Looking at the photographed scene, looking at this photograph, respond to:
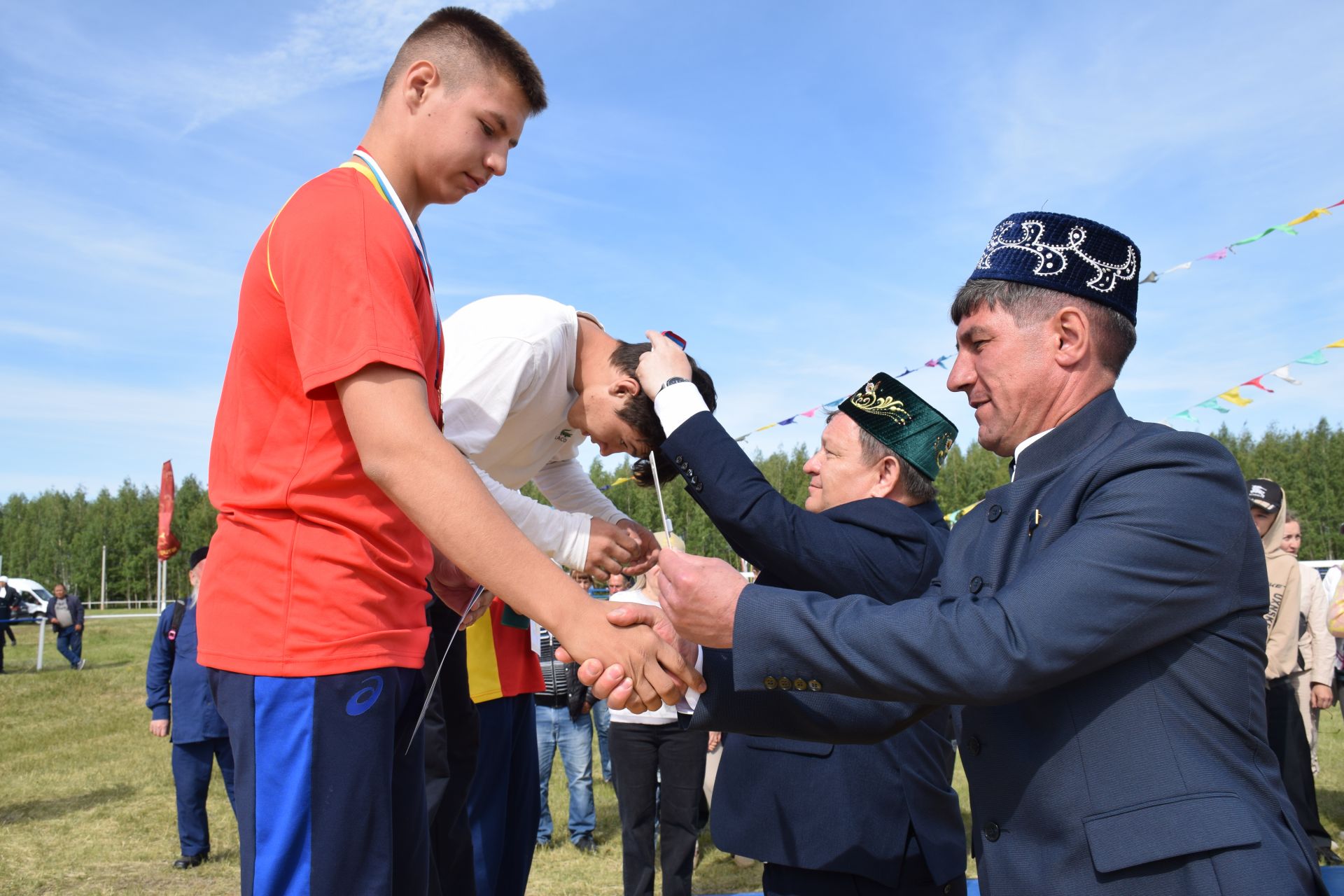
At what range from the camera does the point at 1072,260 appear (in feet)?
7.11

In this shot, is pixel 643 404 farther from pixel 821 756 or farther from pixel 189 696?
pixel 189 696

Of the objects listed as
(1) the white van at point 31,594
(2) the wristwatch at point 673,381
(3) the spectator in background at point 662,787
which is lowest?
(3) the spectator in background at point 662,787

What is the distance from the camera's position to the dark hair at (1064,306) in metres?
2.16

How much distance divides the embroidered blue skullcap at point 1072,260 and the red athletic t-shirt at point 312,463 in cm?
135

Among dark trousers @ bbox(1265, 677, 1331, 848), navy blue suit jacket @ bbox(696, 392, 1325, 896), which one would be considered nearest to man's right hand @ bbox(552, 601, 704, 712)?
navy blue suit jacket @ bbox(696, 392, 1325, 896)

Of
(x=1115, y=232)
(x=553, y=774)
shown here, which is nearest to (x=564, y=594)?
(x=1115, y=232)

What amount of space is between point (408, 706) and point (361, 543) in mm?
417

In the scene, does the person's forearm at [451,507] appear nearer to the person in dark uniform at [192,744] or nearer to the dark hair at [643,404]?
Answer: the dark hair at [643,404]

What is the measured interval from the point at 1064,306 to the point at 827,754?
5.31 ft

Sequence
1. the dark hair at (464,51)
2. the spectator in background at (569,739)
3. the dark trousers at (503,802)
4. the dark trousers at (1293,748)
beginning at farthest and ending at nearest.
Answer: the spectator in background at (569,739) → the dark trousers at (1293,748) → the dark trousers at (503,802) → the dark hair at (464,51)

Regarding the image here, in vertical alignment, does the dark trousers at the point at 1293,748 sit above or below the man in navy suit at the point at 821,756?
below

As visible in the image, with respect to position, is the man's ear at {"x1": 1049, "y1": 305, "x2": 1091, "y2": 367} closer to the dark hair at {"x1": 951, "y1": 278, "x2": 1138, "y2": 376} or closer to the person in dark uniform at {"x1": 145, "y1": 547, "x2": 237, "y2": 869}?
the dark hair at {"x1": 951, "y1": 278, "x2": 1138, "y2": 376}

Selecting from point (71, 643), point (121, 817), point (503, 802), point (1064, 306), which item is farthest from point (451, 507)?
point (71, 643)

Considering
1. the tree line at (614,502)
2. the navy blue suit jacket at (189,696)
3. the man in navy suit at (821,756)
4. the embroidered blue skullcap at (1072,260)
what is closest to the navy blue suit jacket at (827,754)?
the man in navy suit at (821,756)
